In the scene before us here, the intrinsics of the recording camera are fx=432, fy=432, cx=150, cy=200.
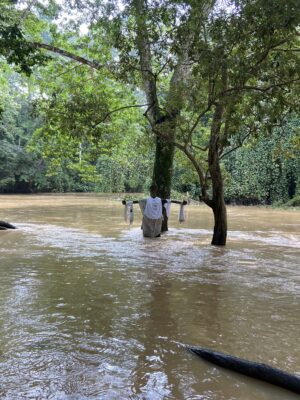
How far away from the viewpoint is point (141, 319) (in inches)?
208

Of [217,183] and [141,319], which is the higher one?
[217,183]

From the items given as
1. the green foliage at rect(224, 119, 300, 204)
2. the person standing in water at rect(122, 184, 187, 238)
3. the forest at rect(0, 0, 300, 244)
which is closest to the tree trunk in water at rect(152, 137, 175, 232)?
the forest at rect(0, 0, 300, 244)

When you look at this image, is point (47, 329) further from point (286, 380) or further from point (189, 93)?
point (189, 93)

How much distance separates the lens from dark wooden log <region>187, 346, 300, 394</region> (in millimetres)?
3506

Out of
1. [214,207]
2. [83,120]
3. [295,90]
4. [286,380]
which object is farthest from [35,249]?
[286,380]

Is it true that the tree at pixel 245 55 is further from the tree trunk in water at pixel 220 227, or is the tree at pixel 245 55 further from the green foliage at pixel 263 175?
the green foliage at pixel 263 175

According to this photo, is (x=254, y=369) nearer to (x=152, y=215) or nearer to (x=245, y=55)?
(x=245, y=55)

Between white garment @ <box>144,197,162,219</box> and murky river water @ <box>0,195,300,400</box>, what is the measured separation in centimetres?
Answer: 184

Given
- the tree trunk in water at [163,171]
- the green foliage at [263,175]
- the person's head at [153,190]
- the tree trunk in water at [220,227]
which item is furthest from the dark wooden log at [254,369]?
the green foliage at [263,175]

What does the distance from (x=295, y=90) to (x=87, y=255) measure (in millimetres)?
5757

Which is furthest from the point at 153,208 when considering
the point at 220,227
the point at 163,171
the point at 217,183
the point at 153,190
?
the point at 217,183

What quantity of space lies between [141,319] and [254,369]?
1858 mm

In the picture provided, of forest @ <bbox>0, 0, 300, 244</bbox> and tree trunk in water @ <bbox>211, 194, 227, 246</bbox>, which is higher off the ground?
forest @ <bbox>0, 0, 300, 244</bbox>

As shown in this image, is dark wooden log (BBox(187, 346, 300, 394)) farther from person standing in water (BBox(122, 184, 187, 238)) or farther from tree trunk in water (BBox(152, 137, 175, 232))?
tree trunk in water (BBox(152, 137, 175, 232))
